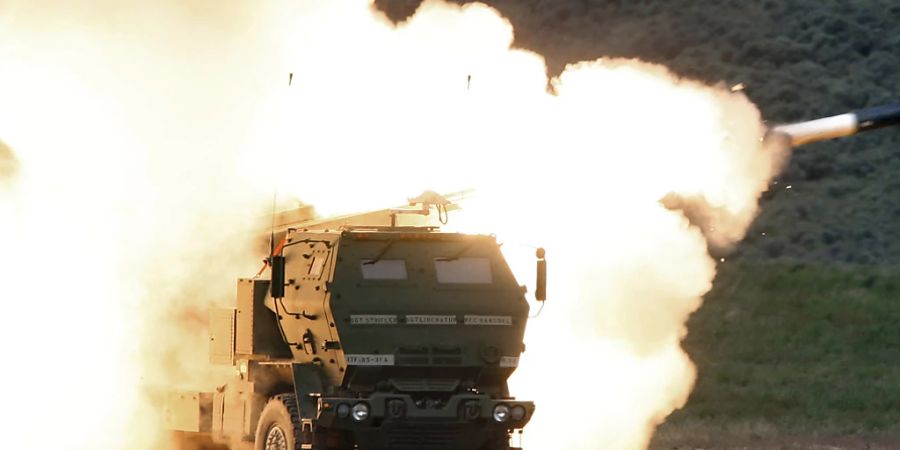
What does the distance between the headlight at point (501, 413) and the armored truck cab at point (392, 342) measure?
0.4 inches

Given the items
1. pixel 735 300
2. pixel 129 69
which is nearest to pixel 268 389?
pixel 129 69

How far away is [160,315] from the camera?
2462cm

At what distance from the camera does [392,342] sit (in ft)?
65.7

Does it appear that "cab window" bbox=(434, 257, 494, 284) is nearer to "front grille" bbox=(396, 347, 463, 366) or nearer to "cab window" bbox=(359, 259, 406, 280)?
"cab window" bbox=(359, 259, 406, 280)

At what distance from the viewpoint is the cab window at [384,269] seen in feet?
66.7

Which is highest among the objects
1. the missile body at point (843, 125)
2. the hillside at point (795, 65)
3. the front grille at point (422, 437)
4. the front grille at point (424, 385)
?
the hillside at point (795, 65)

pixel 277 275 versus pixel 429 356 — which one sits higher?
pixel 277 275

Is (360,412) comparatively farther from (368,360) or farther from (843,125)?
(843,125)

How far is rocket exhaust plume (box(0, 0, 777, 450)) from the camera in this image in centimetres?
2391

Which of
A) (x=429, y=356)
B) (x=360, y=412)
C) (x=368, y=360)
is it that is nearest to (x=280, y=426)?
(x=360, y=412)

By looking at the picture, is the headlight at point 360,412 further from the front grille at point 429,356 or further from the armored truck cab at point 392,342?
the front grille at point 429,356

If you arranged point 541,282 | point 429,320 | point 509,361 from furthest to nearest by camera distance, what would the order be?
point 541,282 → point 509,361 → point 429,320

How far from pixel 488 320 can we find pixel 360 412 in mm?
1750

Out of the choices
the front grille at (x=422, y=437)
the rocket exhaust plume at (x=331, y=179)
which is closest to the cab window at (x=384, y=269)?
the front grille at (x=422, y=437)
